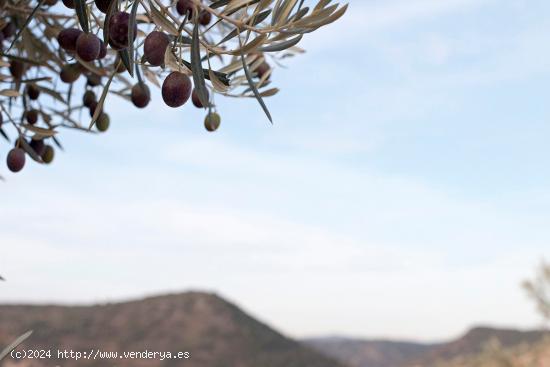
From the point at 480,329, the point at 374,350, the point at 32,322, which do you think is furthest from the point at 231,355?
the point at 374,350

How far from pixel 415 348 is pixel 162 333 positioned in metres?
32.3

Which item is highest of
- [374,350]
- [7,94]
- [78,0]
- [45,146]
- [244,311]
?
[78,0]

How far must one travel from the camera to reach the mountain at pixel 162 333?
2441 centimetres

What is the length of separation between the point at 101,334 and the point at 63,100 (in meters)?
23.6

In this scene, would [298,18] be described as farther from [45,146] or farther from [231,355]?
[231,355]

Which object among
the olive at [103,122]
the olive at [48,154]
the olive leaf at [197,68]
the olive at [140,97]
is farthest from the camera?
the olive at [48,154]

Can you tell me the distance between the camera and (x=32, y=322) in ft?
89.6

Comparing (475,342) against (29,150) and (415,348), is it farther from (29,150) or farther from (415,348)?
(29,150)

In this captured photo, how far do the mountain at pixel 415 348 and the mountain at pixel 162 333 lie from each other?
5.98 metres

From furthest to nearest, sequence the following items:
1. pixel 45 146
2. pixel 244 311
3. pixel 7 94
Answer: pixel 244 311 < pixel 45 146 < pixel 7 94

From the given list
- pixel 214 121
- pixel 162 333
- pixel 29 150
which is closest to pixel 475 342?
pixel 162 333

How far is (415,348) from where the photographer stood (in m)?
54.6

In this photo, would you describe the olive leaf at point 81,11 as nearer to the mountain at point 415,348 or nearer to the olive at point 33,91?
the olive at point 33,91

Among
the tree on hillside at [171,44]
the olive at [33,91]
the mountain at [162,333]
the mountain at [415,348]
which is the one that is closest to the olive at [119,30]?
the tree on hillside at [171,44]
